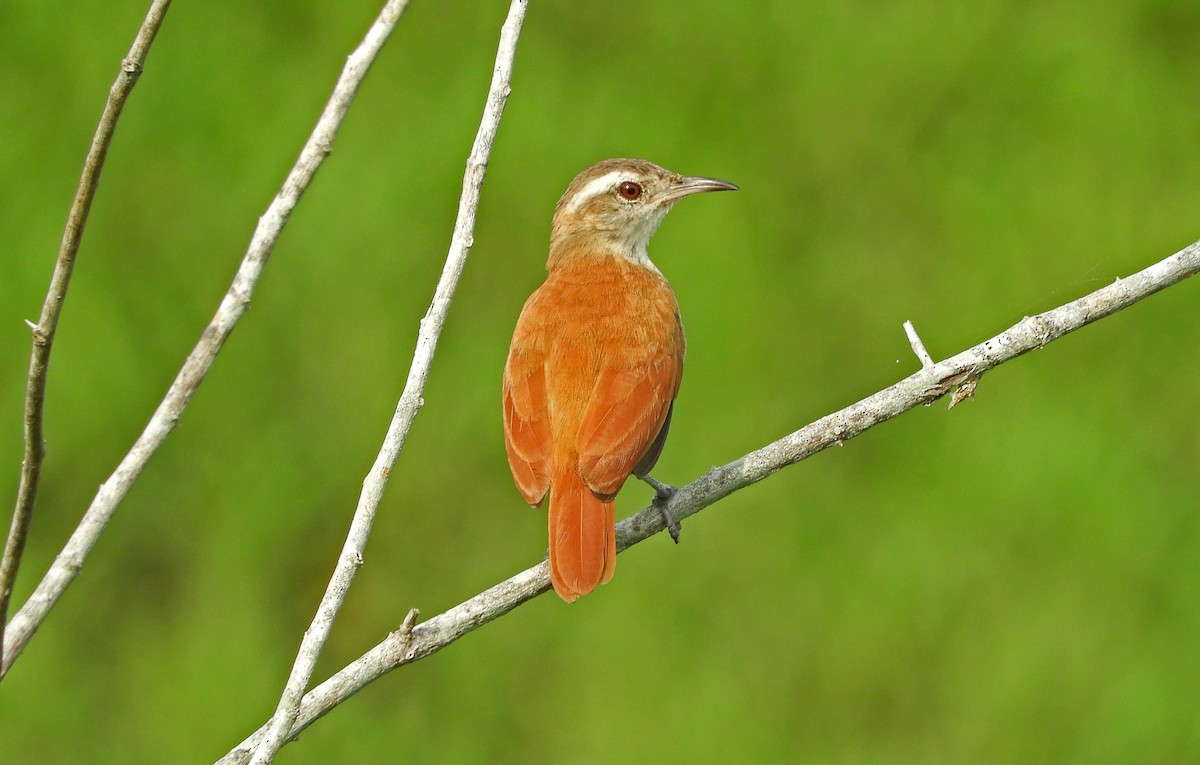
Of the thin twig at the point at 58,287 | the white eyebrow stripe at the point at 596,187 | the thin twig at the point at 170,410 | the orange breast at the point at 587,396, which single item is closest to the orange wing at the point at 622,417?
the orange breast at the point at 587,396

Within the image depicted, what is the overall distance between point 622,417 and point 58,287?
1.81 meters

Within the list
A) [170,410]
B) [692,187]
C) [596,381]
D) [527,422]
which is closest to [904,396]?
[596,381]

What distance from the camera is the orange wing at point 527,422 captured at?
11.7 feet

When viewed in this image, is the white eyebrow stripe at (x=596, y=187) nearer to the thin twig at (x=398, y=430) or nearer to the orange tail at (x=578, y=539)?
the orange tail at (x=578, y=539)

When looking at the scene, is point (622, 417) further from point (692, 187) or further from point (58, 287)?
point (58, 287)

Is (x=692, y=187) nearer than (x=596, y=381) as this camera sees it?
No

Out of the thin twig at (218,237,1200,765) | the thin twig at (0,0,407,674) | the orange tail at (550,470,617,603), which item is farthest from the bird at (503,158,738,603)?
the thin twig at (0,0,407,674)

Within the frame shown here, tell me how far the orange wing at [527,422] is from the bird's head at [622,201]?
2.91 feet

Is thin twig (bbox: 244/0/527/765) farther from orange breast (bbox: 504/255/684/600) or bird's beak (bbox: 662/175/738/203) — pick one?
bird's beak (bbox: 662/175/738/203)

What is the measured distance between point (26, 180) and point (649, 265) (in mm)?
2798

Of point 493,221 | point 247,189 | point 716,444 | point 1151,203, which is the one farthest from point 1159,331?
point 247,189

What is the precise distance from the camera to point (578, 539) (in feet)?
11.0

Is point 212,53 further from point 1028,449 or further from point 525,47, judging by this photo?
Answer: point 1028,449

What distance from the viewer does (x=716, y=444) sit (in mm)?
5598
